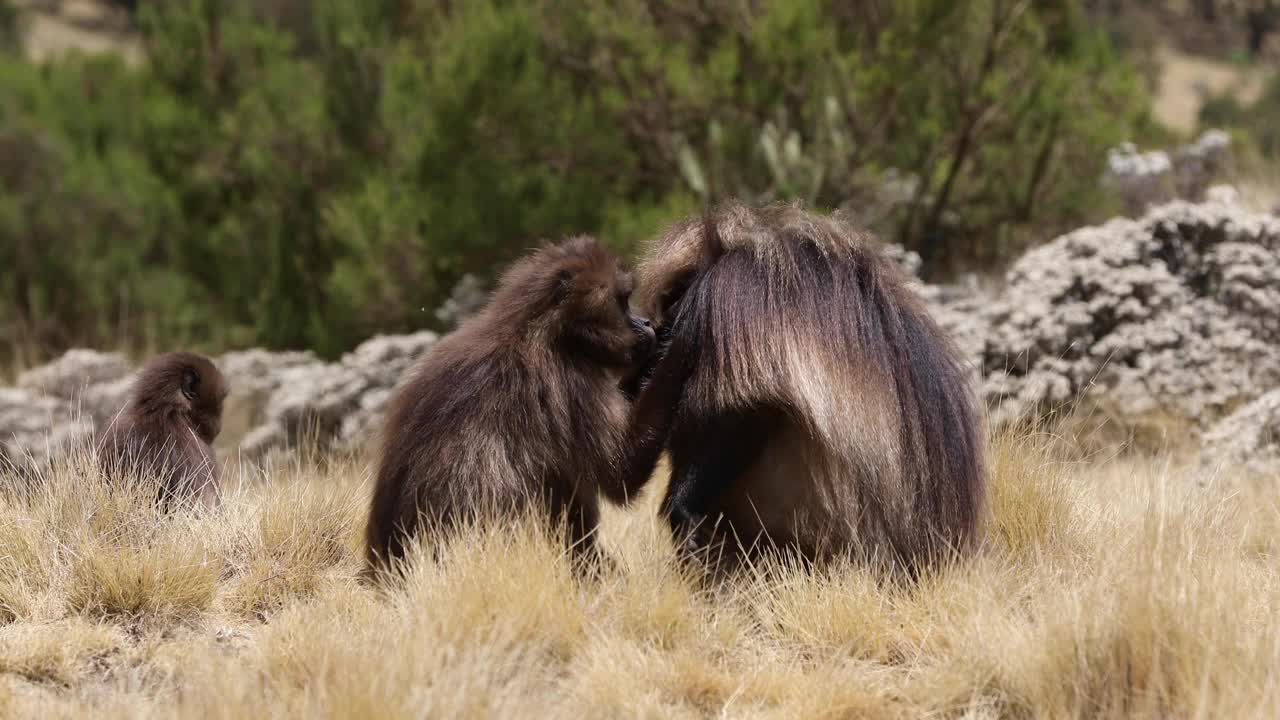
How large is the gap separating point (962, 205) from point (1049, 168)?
0.84 m

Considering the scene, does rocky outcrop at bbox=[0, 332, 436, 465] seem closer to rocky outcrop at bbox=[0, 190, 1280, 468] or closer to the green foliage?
rocky outcrop at bbox=[0, 190, 1280, 468]

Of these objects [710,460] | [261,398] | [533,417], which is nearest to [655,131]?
[261,398]

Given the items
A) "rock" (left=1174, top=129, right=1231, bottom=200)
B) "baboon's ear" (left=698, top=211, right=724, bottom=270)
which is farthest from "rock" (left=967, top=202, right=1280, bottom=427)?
"rock" (left=1174, top=129, right=1231, bottom=200)

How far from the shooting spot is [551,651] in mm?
3602

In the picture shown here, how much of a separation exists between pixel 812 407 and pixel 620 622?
856 millimetres

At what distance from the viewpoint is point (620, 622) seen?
3746mm

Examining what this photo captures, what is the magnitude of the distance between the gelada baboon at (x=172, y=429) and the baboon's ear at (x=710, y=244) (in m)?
2.36

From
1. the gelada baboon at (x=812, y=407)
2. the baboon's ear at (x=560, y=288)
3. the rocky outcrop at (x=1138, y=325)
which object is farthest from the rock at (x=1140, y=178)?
the baboon's ear at (x=560, y=288)

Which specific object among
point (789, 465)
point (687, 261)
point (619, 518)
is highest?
point (687, 261)

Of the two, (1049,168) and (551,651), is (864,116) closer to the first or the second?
(1049,168)

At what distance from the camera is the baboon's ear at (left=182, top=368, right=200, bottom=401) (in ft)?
18.8

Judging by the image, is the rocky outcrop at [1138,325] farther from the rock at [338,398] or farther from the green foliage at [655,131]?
the green foliage at [655,131]

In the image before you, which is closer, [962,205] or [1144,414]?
[1144,414]

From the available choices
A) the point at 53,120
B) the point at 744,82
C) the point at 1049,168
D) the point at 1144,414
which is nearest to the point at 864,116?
the point at 744,82
